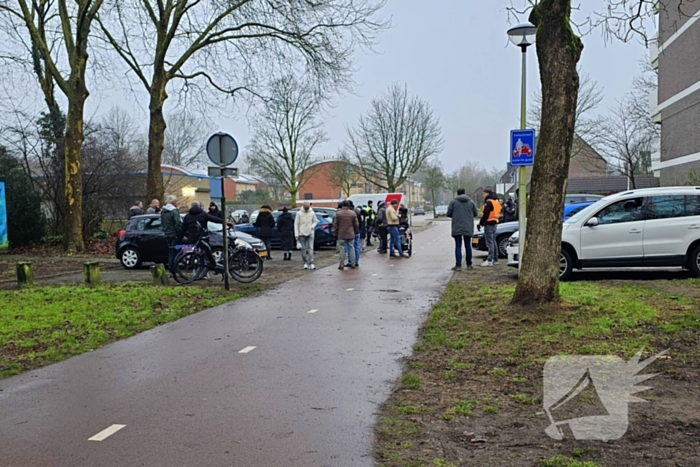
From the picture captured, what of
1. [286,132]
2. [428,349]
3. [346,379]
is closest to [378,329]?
[428,349]

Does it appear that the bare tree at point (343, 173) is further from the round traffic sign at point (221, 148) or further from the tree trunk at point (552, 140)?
the tree trunk at point (552, 140)

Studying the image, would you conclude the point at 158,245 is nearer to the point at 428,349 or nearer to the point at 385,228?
the point at 385,228

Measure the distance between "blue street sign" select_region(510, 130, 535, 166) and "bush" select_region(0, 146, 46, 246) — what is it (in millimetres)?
18679

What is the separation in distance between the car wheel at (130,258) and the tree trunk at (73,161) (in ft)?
17.4

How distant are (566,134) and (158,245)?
1172 cm

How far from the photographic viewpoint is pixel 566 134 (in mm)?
7750

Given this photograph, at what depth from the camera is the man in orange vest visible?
48.5 feet

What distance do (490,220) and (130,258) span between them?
933 cm

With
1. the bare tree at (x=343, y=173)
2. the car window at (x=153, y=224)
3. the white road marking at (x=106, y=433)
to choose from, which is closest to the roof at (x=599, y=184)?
the bare tree at (x=343, y=173)

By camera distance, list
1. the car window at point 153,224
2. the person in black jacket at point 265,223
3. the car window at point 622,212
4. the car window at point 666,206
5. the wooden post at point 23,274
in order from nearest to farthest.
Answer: the car window at point 666,206 → the car window at point 622,212 → the wooden post at point 23,274 → the car window at point 153,224 → the person in black jacket at point 265,223

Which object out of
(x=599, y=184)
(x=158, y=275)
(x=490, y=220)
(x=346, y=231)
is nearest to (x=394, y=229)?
(x=346, y=231)

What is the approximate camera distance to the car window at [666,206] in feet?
38.2

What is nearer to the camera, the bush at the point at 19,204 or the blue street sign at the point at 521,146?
the blue street sign at the point at 521,146

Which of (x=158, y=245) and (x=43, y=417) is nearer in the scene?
(x=43, y=417)
